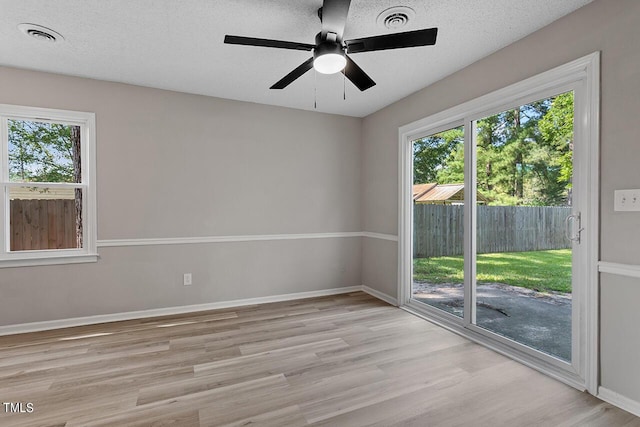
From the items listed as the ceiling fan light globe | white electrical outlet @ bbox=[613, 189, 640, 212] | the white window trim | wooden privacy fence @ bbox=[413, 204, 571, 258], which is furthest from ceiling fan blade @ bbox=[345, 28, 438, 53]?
wooden privacy fence @ bbox=[413, 204, 571, 258]

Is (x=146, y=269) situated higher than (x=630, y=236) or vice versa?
(x=630, y=236)

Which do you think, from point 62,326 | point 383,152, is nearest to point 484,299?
point 383,152

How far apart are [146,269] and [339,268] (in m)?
2.47

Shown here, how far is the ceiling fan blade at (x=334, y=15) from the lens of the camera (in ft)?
5.66

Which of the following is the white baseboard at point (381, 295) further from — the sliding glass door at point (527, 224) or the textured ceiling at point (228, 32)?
the textured ceiling at point (228, 32)

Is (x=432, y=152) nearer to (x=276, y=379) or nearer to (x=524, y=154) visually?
(x=524, y=154)

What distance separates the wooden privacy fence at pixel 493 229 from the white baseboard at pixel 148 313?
5.05 feet

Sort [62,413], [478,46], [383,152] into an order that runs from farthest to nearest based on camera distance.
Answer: [383,152], [478,46], [62,413]

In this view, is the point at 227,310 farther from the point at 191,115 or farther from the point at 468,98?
the point at 468,98

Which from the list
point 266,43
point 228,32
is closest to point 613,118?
point 266,43

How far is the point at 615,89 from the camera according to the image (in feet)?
6.46

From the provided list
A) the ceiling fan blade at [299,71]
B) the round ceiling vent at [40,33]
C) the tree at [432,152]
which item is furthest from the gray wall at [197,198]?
the ceiling fan blade at [299,71]

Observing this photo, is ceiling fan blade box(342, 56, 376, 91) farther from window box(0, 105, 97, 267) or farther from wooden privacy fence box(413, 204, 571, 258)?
window box(0, 105, 97, 267)

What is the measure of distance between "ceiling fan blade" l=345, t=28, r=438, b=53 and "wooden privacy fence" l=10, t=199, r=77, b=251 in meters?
3.32
